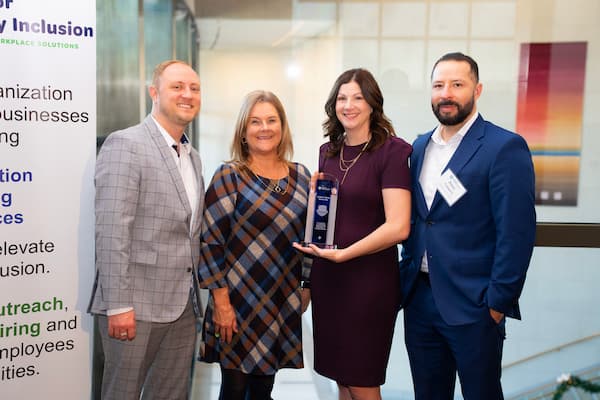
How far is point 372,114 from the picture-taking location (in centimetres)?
216

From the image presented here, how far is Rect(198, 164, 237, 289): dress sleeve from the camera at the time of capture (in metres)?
2.05

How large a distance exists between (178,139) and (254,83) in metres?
1.12

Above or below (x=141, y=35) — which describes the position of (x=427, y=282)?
below

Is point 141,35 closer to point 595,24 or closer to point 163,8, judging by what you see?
point 163,8

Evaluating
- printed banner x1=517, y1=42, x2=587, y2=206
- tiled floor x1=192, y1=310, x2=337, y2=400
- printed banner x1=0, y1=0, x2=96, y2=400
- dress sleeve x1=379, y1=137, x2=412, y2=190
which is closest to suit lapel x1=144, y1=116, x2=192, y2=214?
printed banner x1=0, y1=0, x2=96, y2=400

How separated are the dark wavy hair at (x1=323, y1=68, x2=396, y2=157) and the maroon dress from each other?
0.05m

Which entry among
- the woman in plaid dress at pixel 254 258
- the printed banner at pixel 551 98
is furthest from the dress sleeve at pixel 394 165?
the printed banner at pixel 551 98

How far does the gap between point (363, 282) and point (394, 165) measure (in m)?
0.48

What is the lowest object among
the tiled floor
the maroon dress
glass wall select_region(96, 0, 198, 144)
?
the tiled floor

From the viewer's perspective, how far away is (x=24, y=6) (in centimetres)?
204

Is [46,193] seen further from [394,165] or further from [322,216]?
[394,165]

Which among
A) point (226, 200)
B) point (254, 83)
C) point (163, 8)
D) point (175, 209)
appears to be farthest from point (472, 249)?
point (163, 8)

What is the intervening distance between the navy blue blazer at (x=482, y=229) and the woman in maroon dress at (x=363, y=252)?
15 cm

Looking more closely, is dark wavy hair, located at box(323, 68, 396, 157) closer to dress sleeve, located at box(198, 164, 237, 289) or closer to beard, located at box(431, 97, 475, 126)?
beard, located at box(431, 97, 475, 126)
